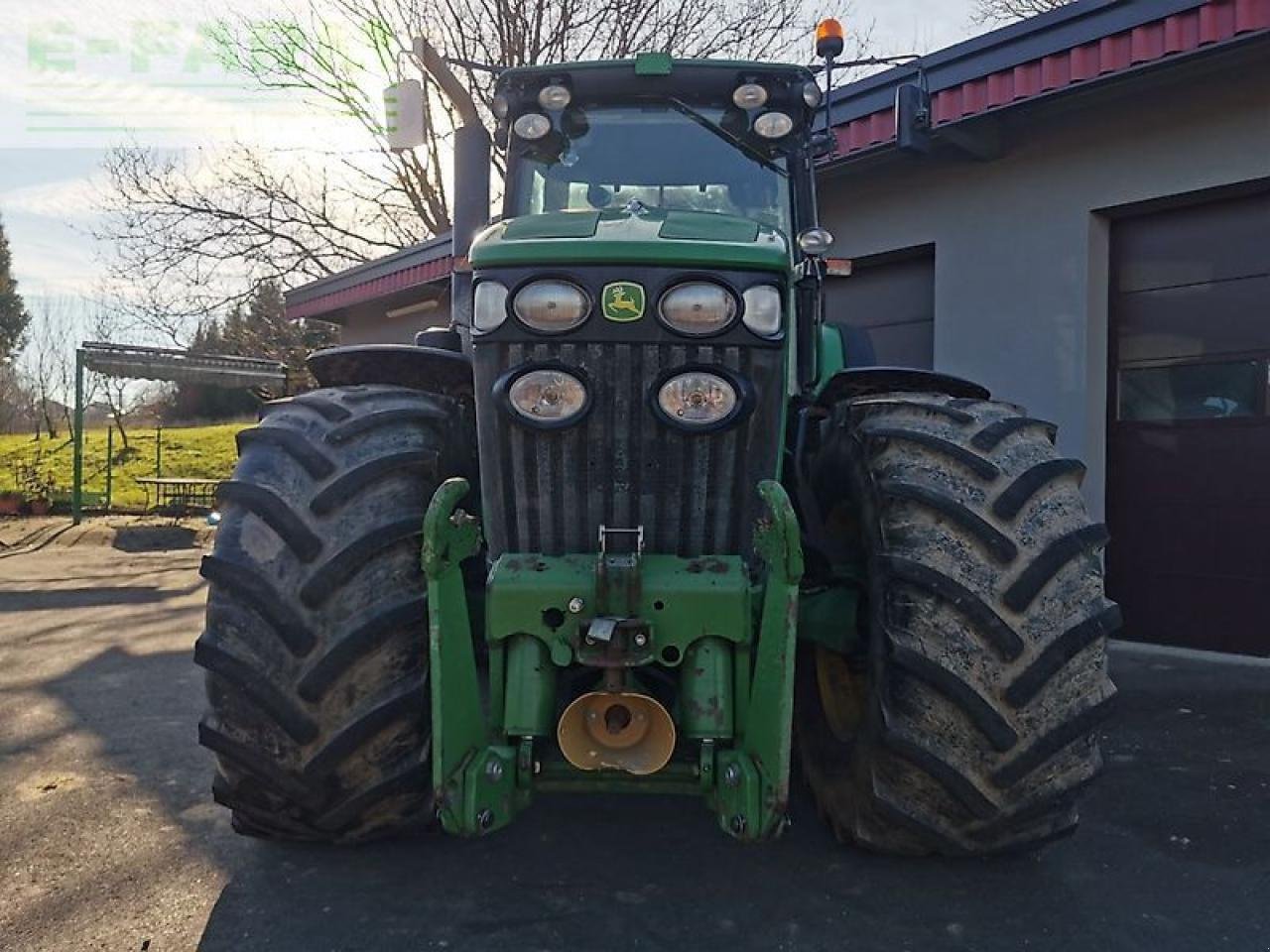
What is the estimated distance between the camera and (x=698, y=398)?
9.39ft

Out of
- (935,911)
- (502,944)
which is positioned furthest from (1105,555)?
(502,944)

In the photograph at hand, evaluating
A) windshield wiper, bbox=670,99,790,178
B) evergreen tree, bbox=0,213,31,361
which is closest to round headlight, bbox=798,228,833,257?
windshield wiper, bbox=670,99,790,178

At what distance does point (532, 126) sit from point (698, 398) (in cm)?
166

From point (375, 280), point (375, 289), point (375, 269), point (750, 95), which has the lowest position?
point (750, 95)

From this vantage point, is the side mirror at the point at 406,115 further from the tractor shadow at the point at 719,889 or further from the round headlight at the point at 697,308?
the tractor shadow at the point at 719,889

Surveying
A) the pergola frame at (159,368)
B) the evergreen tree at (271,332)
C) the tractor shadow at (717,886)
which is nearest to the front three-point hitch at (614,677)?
the tractor shadow at (717,886)

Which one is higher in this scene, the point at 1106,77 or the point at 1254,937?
the point at 1106,77

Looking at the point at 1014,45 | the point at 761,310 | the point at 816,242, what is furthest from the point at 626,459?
the point at 1014,45

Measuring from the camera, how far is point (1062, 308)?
7.14 metres

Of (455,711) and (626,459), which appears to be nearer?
(455,711)

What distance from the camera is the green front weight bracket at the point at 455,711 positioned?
2580 millimetres

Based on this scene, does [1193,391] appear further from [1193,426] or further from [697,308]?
[697,308]

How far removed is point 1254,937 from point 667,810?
1.78 m

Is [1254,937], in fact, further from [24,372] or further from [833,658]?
[24,372]
